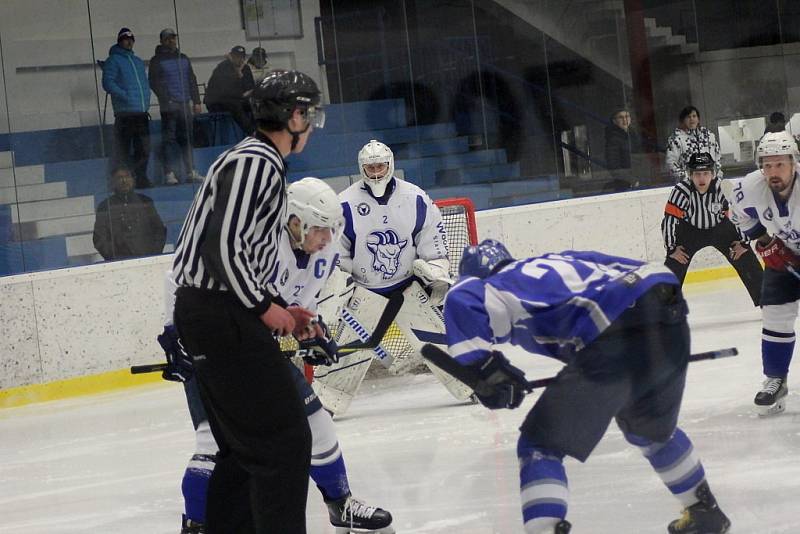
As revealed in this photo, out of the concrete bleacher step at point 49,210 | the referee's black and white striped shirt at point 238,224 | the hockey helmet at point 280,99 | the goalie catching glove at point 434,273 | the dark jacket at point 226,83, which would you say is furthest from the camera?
the dark jacket at point 226,83

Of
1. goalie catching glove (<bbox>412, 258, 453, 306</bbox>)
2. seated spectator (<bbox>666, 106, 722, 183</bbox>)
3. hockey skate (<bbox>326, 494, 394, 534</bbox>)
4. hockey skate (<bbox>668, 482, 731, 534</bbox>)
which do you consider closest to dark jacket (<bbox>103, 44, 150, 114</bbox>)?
goalie catching glove (<bbox>412, 258, 453, 306</bbox>)

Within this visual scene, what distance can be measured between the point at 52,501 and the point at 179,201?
7.49ft

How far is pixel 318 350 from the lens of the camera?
2631 millimetres

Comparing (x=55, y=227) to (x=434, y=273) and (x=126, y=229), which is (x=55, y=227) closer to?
(x=126, y=229)

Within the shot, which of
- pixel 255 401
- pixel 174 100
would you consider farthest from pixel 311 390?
pixel 174 100

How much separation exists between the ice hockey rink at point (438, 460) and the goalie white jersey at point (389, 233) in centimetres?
50

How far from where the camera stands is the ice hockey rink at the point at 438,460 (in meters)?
2.56

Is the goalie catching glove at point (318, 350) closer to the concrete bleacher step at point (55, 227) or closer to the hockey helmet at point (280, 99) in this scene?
the hockey helmet at point (280, 99)

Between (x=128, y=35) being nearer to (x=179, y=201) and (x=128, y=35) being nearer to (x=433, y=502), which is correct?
(x=179, y=201)

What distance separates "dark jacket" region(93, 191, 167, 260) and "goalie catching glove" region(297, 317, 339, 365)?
299 centimetres

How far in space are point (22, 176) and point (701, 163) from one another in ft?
10.0

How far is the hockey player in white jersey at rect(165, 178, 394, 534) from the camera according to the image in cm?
246

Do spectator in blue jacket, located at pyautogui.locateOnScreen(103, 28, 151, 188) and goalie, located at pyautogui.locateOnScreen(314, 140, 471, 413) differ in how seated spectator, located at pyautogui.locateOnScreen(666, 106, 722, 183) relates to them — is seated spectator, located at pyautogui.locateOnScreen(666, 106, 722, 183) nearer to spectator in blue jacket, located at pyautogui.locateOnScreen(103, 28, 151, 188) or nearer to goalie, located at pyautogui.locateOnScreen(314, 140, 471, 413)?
goalie, located at pyautogui.locateOnScreen(314, 140, 471, 413)

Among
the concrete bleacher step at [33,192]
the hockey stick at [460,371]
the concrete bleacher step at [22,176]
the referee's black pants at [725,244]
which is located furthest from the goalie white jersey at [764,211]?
the concrete bleacher step at [22,176]
